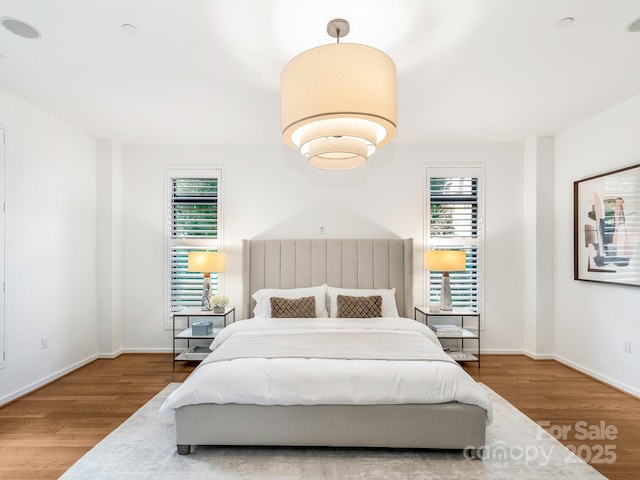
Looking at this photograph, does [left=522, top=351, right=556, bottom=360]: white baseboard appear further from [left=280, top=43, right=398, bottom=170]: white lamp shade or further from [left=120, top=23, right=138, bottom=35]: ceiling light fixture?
[left=120, top=23, right=138, bottom=35]: ceiling light fixture

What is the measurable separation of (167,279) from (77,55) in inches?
110

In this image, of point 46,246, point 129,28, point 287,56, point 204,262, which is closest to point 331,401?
point 287,56

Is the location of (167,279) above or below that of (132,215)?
below

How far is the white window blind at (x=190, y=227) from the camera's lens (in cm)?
461

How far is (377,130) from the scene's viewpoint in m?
2.01

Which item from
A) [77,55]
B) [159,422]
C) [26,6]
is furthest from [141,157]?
[159,422]

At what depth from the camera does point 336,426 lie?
229 centimetres

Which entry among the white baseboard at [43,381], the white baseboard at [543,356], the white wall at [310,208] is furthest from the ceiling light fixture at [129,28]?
the white baseboard at [543,356]

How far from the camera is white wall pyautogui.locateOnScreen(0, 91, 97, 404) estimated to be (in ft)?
10.6

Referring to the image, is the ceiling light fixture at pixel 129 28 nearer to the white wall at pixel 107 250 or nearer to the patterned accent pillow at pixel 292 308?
the white wall at pixel 107 250

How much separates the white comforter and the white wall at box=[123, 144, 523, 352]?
90.4 inches

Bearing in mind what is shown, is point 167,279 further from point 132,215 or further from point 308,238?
point 308,238

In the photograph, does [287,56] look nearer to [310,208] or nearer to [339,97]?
[339,97]

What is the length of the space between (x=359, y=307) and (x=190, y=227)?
2488mm
